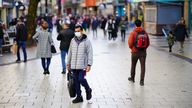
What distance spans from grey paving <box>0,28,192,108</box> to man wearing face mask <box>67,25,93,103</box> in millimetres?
487

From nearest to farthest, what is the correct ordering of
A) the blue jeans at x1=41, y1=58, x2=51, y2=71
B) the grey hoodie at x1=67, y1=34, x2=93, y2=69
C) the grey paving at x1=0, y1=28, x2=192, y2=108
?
the grey hoodie at x1=67, y1=34, x2=93, y2=69, the grey paving at x1=0, y1=28, x2=192, y2=108, the blue jeans at x1=41, y1=58, x2=51, y2=71

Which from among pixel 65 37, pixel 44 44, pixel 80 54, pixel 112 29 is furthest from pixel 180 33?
pixel 80 54

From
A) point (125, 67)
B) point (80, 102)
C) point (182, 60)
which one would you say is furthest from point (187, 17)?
point (80, 102)

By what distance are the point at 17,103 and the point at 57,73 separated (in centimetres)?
604

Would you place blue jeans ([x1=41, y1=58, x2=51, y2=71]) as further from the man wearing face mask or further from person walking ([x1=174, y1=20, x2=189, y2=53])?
person walking ([x1=174, y1=20, x2=189, y2=53])

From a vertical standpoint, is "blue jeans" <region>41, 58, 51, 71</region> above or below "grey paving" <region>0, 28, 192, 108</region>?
above

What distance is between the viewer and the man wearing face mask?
1155 cm

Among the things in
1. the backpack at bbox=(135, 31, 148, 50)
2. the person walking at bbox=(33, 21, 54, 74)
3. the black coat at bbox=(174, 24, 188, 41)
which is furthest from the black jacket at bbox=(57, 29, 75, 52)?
the black coat at bbox=(174, 24, 188, 41)

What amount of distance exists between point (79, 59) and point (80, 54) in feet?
0.36

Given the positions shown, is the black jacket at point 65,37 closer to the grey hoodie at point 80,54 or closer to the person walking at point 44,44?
the person walking at point 44,44

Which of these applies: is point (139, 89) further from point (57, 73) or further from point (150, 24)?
point (150, 24)

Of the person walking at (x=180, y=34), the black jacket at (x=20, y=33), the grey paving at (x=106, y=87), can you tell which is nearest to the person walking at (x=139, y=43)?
the grey paving at (x=106, y=87)

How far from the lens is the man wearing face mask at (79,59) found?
1155 cm

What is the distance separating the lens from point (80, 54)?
38.0 ft
